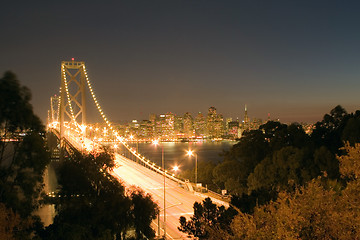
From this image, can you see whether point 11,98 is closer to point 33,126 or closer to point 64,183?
point 33,126

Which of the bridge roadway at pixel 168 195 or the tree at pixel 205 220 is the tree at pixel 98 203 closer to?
the bridge roadway at pixel 168 195

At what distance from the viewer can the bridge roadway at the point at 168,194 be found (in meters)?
12.1

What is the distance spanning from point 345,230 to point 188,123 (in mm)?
109076

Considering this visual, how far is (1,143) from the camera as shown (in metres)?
7.92

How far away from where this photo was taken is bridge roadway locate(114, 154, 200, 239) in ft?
39.8

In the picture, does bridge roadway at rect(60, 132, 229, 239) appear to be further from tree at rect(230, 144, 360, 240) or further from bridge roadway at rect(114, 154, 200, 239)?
tree at rect(230, 144, 360, 240)

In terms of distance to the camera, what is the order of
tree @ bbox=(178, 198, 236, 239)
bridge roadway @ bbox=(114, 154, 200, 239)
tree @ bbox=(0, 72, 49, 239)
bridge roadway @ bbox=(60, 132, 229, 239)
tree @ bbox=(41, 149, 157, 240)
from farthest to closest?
bridge roadway @ bbox=(114, 154, 200, 239), bridge roadway @ bbox=(60, 132, 229, 239), tree @ bbox=(41, 149, 157, 240), tree @ bbox=(0, 72, 49, 239), tree @ bbox=(178, 198, 236, 239)

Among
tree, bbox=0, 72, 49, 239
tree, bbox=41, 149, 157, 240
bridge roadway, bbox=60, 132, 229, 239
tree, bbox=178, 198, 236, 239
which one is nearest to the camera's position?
tree, bbox=178, 198, 236, 239

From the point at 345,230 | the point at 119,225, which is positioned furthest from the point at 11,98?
the point at 345,230

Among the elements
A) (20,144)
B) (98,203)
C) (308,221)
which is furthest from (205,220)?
(20,144)

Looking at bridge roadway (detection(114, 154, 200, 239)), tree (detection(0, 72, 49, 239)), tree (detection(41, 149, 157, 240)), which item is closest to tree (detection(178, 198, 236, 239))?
tree (detection(41, 149, 157, 240))

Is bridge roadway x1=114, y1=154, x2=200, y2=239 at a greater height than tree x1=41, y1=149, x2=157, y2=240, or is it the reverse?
tree x1=41, y1=149, x2=157, y2=240

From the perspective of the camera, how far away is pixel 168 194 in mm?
16812

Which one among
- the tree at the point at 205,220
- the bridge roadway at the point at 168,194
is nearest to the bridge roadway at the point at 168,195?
the bridge roadway at the point at 168,194
